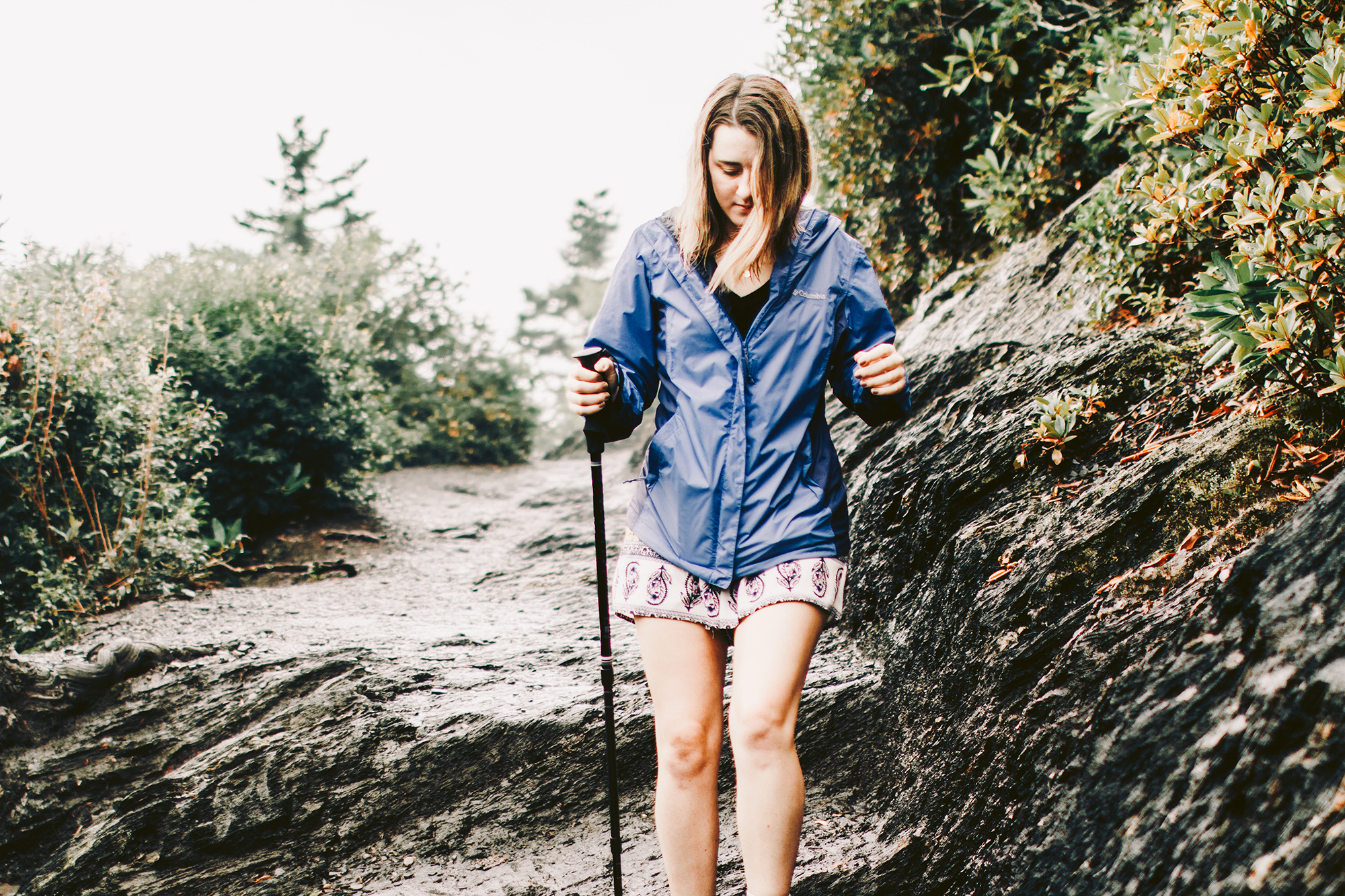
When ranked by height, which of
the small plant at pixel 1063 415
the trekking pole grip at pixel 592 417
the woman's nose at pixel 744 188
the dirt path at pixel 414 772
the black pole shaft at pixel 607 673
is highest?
the woman's nose at pixel 744 188

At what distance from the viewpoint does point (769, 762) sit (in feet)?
6.49

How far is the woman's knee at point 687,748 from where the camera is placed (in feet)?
6.81

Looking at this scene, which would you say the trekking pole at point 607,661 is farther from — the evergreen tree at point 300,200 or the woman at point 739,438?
the evergreen tree at point 300,200

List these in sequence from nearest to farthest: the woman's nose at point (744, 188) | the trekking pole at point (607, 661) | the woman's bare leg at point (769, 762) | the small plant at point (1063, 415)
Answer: the woman's bare leg at point (769, 762) → the woman's nose at point (744, 188) → the trekking pole at point (607, 661) → the small plant at point (1063, 415)

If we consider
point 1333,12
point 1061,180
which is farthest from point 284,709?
point 1061,180

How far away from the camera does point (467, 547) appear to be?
8.17m

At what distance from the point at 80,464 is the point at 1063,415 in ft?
19.1

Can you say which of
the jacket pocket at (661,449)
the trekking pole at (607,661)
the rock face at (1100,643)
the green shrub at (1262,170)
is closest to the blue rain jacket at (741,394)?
the jacket pocket at (661,449)

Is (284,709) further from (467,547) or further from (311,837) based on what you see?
(467,547)

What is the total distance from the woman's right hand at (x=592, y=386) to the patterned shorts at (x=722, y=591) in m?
0.44

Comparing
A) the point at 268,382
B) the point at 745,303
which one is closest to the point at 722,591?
the point at 745,303

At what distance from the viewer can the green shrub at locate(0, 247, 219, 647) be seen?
486cm

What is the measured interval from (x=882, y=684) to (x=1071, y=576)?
3.66ft

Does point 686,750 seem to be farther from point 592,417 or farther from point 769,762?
point 592,417
